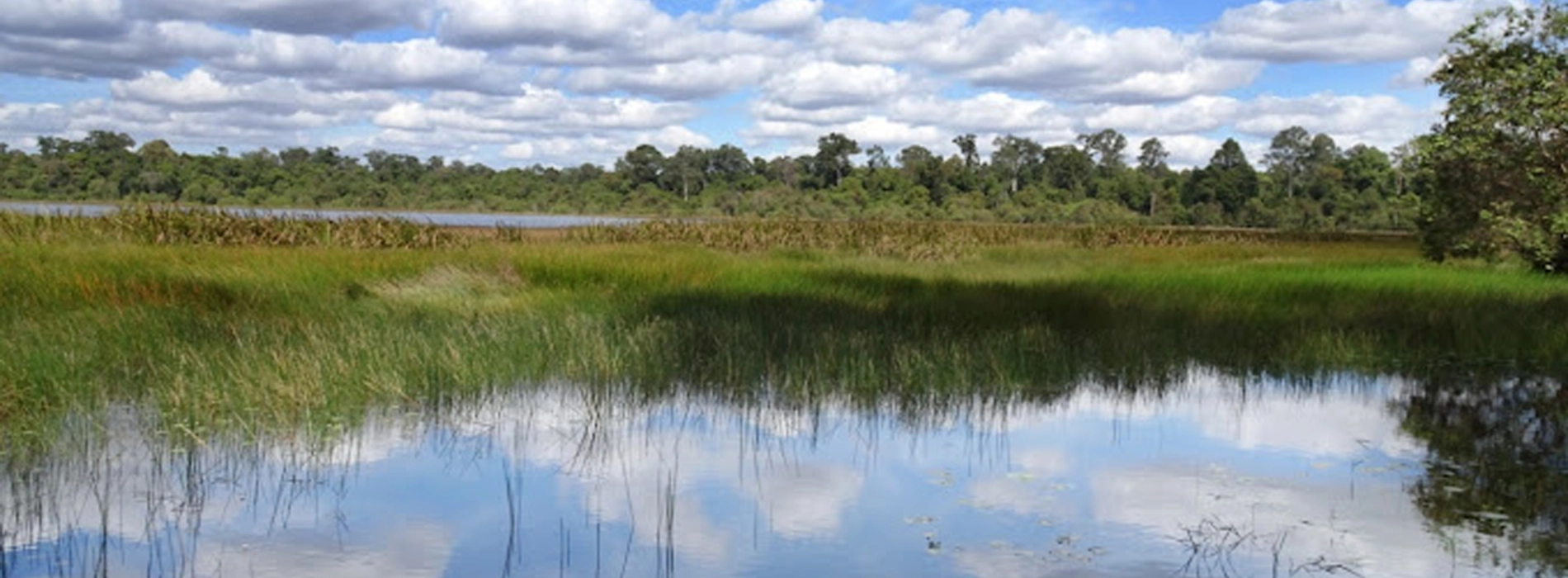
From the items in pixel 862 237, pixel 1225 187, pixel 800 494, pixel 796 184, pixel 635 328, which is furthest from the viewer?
pixel 796 184

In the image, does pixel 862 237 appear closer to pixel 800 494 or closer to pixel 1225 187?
pixel 800 494

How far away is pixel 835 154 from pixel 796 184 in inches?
222

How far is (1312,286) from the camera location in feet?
76.1

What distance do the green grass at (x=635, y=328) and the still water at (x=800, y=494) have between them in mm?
745

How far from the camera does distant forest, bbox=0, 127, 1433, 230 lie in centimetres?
10162

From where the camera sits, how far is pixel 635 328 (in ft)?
49.0

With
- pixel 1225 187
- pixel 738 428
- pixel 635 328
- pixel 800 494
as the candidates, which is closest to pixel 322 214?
pixel 635 328

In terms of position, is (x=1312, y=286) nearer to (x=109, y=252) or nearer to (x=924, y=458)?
(x=924, y=458)

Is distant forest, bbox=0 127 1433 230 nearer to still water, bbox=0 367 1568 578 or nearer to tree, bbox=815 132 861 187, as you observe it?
tree, bbox=815 132 861 187

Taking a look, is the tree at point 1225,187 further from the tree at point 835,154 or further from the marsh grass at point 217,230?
the marsh grass at point 217,230

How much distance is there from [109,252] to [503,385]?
1239cm

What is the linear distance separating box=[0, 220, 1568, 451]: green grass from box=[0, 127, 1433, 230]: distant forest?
74339 millimetres

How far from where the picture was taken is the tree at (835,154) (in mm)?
131500

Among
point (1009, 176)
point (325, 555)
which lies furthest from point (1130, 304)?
point (1009, 176)
